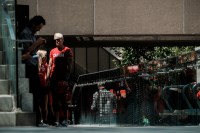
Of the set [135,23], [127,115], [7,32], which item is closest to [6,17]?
[7,32]

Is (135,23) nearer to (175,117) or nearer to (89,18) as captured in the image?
(89,18)

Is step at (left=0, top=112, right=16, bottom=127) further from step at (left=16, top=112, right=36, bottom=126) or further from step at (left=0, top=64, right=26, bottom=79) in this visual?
step at (left=0, top=64, right=26, bottom=79)

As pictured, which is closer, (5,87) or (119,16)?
(5,87)

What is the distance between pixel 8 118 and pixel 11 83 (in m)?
0.78

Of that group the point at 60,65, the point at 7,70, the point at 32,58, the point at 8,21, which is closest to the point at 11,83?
the point at 7,70

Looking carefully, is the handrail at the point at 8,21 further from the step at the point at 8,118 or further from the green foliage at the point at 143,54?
the green foliage at the point at 143,54

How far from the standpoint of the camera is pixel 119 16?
18.4 meters

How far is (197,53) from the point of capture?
12367mm

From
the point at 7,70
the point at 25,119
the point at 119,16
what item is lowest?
the point at 25,119

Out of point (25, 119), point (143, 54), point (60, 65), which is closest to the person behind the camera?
point (25, 119)

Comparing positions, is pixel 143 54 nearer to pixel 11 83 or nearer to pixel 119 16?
pixel 119 16

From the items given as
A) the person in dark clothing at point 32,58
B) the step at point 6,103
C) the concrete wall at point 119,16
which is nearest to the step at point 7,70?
the person in dark clothing at point 32,58

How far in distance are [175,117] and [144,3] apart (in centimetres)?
581

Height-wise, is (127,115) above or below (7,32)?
below
